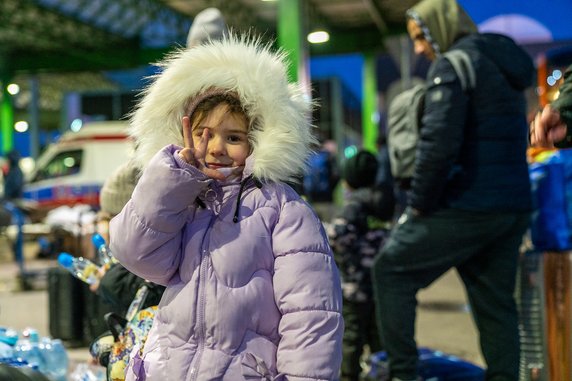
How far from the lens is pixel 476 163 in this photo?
11.0ft

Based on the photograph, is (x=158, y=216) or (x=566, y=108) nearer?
(x=158, y=216)

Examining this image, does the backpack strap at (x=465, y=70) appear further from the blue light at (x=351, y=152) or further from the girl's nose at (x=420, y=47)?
the blue light at (x=351, y=152)

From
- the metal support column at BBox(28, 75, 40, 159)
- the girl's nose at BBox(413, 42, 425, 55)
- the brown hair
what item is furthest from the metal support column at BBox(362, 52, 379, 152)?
the brown hair

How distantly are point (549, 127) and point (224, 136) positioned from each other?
93 cm

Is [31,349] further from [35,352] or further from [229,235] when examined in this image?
[229,235]

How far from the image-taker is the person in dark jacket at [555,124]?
209 centimetres

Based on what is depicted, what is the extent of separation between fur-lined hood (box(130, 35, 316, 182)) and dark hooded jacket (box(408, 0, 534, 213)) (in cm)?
121

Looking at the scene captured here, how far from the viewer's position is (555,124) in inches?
82.6

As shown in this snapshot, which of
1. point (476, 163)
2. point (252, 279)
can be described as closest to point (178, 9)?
point (476, 163)

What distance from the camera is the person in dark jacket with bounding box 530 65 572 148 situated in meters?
2.09

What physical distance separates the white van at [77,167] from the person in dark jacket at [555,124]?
13.5 meters

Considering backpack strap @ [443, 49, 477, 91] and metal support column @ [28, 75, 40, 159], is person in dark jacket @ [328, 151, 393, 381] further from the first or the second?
metal support column @ [28, 75, 40, 159]

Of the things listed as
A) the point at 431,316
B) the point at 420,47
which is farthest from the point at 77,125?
the point at 420,47

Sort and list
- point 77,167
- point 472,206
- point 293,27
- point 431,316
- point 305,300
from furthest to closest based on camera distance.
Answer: point 77,167 → point 293,27 → point 431,316 → point 472,206 → point 305,300
